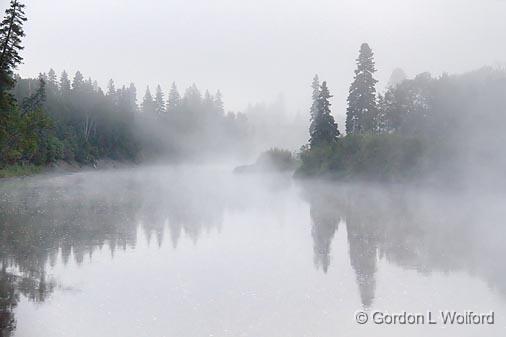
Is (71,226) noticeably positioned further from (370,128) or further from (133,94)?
(133,94)

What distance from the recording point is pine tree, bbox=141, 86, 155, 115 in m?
170

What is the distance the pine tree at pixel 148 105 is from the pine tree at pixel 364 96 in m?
104

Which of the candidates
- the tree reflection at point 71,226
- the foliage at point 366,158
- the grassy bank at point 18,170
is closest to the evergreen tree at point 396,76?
the foliage at point 366,158

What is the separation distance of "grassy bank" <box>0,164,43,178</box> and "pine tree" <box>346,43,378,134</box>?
49.2 meters

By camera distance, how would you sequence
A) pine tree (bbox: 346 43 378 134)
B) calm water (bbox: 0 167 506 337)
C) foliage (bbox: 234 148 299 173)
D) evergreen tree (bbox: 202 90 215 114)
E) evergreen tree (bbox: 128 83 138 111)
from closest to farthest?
calm water (bbox: 0 167 506 337)
pine tree (bbox: 346 43 378 134)
foliage (bbox: 234 148 299 173)
evergreen tree (bbox: 128 83 138 111)
evergreen tree (bbox: 202 90 215 114)

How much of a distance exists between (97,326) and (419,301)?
9417 millimetres

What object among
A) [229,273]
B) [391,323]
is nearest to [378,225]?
[229,273]

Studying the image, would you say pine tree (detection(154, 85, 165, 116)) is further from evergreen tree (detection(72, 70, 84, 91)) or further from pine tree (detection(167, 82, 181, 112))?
evergreen tree (detection(72, 70, 84, 91))

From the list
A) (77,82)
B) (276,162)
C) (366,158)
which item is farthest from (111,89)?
(366,158)

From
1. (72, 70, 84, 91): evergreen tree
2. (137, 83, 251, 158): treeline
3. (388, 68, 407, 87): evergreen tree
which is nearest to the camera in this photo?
(388, 68, 407, 87): evergreen tree

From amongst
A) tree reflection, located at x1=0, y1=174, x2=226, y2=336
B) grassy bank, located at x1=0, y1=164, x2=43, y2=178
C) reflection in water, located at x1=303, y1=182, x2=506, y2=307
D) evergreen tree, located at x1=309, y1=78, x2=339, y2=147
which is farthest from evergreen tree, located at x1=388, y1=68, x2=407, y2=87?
grassy bank, located at x1=0, y1=164, x2=43, y2=178

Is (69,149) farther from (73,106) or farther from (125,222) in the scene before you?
(125,222)

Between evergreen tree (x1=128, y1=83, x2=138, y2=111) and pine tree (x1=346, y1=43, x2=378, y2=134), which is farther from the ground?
evergreen tree (x1=128, y1=83, x2=138, y2=111)

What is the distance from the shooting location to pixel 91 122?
133 metres
